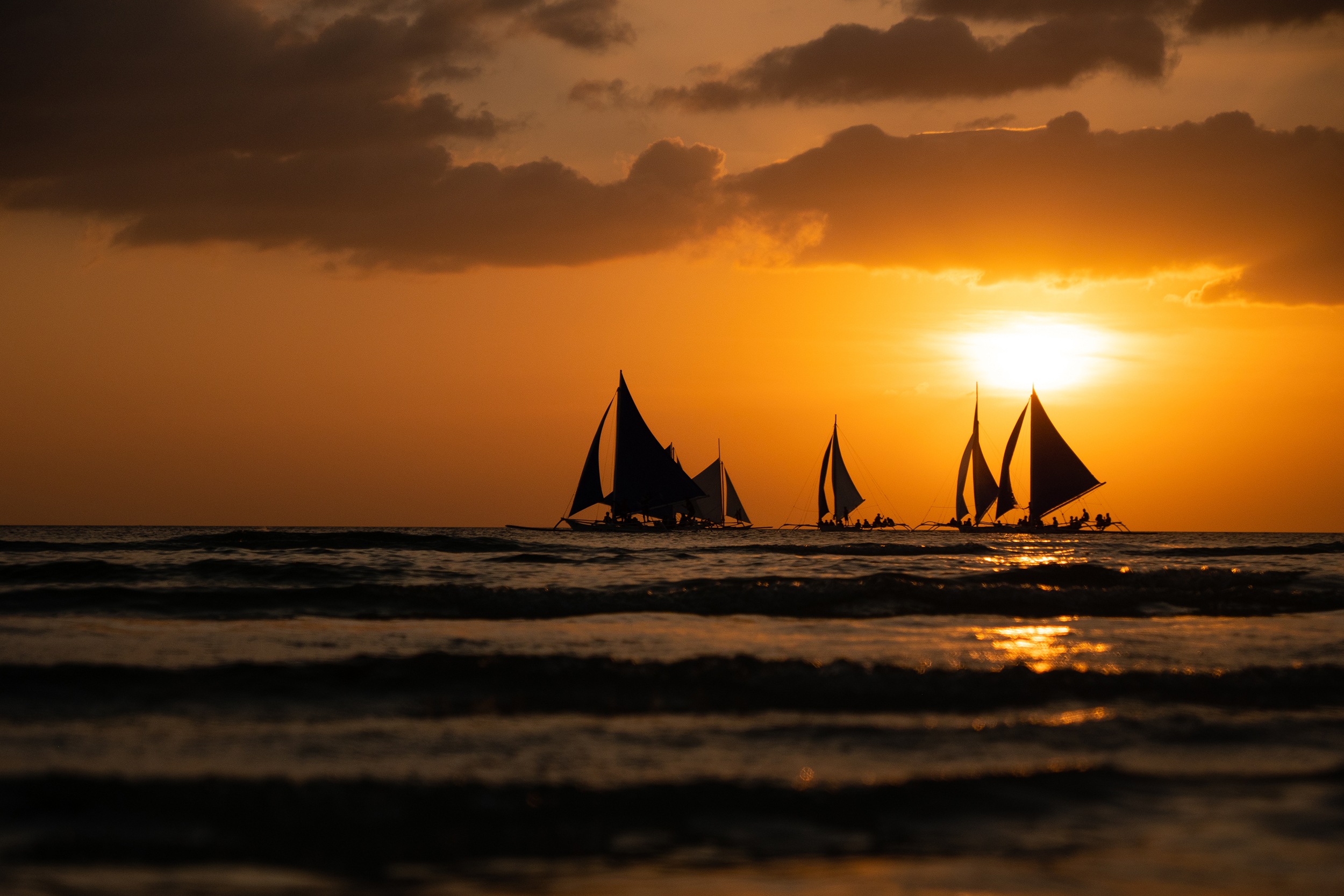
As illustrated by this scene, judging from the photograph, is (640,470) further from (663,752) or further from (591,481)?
(663,752)

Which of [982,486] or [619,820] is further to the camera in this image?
[982,486]

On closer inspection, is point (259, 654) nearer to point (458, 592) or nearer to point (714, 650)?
point (714, 650)

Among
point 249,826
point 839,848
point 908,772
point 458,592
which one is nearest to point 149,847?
point 249,826

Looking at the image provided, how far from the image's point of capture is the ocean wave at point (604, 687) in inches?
286

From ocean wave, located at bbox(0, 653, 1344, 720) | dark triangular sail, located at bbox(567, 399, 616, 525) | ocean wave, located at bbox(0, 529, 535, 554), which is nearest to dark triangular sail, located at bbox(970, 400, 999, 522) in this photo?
dark triangular sail, located at bbox(567, 399, 616, 525)

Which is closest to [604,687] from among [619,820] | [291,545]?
[619,820]

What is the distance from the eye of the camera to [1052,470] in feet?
287

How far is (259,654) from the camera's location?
9305mm

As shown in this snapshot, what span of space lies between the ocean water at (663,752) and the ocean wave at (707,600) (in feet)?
0.96

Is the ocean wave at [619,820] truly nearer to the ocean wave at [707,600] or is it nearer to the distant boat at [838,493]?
the ocean wave at [707,600]

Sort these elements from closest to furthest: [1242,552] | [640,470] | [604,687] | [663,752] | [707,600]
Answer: [663,752], [604,687], [707,600], [1242,552], [640,470]

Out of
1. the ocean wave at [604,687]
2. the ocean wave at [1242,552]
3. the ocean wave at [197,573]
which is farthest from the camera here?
the ocean wave at [1242,552]

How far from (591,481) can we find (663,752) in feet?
223

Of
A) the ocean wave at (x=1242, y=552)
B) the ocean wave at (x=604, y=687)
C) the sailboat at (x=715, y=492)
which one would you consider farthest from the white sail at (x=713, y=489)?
the ocean wave at (x=604, y=687)
